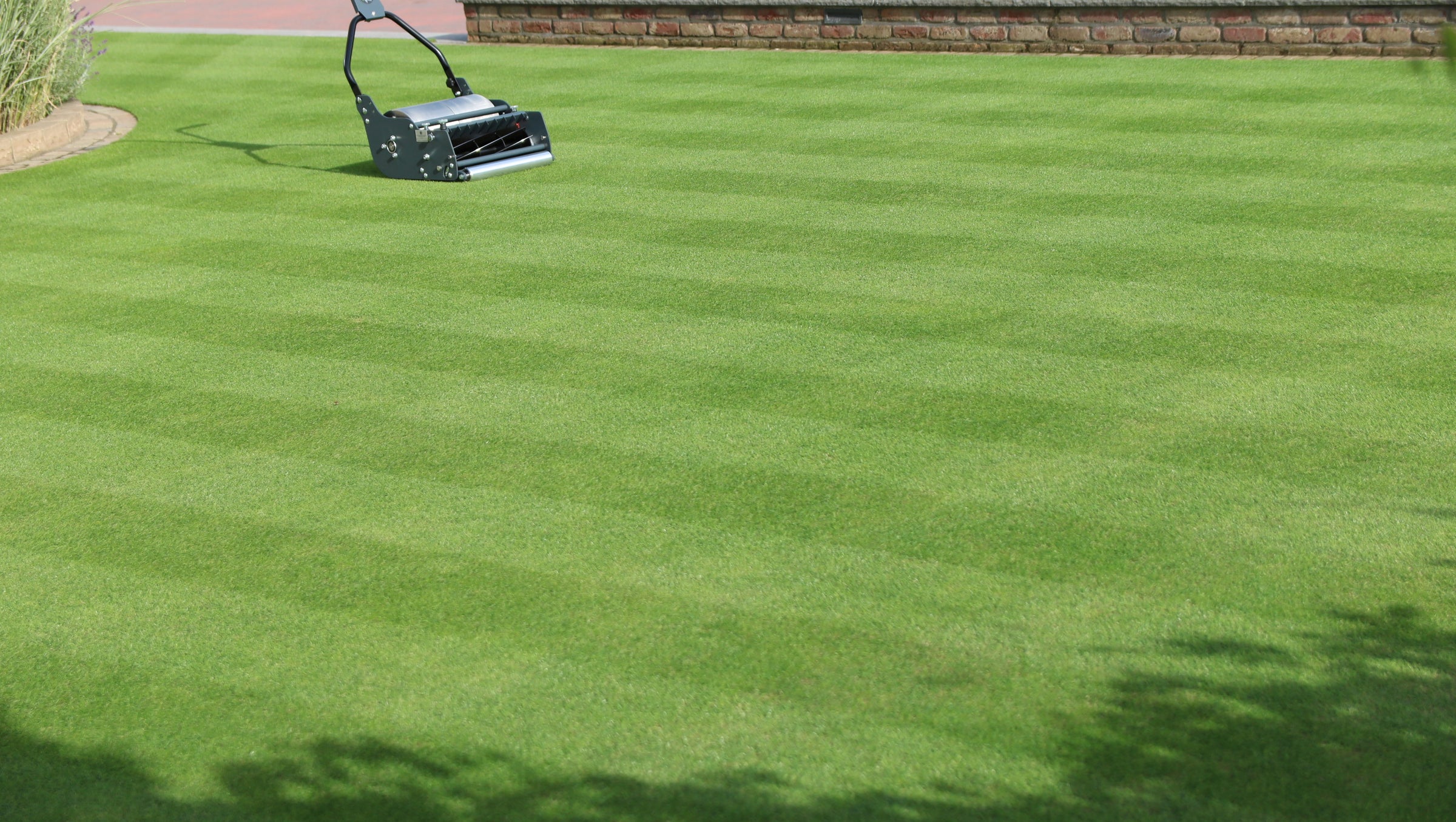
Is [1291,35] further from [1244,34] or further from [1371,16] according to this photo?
[1371,16]

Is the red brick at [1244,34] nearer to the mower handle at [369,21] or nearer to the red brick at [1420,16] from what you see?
the red brick at [1420,16]

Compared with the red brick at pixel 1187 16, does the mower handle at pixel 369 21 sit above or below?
above

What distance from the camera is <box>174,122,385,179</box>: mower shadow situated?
11.3 meters

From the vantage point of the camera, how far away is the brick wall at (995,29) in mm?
12680

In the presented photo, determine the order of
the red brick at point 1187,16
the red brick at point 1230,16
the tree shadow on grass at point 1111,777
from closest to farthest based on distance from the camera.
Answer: the tree shadow on grass at point 1111,777 < the red brick at point 1230,16 < the red brick at point 1187,16

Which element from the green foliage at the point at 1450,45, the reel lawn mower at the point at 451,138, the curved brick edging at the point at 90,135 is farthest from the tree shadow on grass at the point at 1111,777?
the curved brick edging at the point at 90,135

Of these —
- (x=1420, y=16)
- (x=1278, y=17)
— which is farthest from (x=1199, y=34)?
(x=1420, y=16)

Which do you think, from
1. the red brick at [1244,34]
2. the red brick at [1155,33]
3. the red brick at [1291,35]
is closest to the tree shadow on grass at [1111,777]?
the red brick at [1291,35]

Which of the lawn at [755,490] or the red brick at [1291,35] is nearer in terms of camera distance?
the lawn at [755,490]

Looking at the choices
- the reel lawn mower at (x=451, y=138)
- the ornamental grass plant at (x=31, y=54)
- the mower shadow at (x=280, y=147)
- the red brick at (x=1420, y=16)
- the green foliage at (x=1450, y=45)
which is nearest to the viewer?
Result: the green foliage at (x=1450, y=45)

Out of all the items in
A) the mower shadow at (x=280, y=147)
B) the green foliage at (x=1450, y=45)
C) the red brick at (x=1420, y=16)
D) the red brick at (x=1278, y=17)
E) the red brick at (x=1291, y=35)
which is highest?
the green foliage at (x=1450, y=45)

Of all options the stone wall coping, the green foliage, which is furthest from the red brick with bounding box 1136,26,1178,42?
the green foliage

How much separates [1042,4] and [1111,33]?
74 centimetres

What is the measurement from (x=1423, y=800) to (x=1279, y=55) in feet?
36.1
